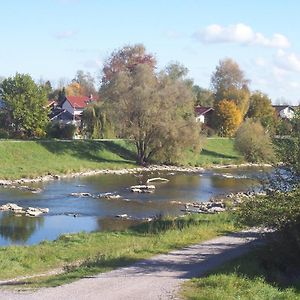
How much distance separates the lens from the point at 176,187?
51.3 m

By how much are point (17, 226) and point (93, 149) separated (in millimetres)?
35889

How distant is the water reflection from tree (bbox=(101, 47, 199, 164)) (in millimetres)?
30663

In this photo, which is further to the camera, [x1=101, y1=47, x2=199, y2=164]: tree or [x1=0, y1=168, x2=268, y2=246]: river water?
[x1=101, y1=47, x2=199, y2=164]: tree

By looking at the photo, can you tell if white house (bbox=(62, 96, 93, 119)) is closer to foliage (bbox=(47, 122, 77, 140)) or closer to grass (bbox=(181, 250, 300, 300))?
foliage (bbox=(47, 122, 77, 140))

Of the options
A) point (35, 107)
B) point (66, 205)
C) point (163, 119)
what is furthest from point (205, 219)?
point (35, 107)

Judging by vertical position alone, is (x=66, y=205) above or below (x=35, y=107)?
below

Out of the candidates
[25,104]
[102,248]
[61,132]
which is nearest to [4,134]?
[25,104]

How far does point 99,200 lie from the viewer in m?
43.0

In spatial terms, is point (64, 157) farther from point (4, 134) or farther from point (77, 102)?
point (77, 102)

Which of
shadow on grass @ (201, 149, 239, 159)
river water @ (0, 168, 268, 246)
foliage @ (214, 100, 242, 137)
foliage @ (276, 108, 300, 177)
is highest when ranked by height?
foliage @ (214, 100, 242, 137)

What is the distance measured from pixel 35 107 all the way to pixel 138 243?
162 feet

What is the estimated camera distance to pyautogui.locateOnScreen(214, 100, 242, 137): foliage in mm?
93000

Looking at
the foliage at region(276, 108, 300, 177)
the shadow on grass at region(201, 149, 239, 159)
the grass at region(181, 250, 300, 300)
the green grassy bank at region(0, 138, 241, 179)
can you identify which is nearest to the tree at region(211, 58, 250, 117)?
the shadow on grass at region(201, 149, 239, 159)

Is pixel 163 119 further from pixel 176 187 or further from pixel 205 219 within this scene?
pixel 205 219
